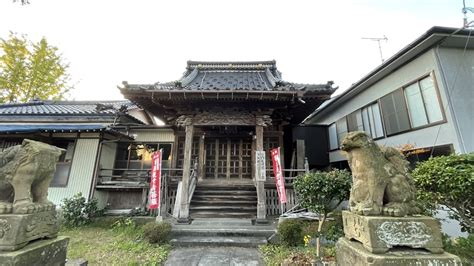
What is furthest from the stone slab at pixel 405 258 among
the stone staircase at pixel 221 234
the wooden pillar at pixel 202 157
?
the wooden pillar at pixel 202 157

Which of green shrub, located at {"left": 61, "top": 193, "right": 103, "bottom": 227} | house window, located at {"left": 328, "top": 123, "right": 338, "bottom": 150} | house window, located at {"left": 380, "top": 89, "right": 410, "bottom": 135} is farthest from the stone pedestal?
house window, located at {"left": 328, "top": 123, "right": 338, "bottom": 150}

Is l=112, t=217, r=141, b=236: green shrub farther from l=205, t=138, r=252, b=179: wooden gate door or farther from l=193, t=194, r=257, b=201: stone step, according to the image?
l=205, t=138, r=252, b=179: wooden gate door

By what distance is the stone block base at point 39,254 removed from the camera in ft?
7.31

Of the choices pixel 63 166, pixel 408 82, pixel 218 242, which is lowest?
pixel 218 242

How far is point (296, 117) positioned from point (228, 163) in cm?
403

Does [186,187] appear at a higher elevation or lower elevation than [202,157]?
lower

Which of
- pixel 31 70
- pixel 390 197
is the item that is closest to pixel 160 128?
pixel 390 197

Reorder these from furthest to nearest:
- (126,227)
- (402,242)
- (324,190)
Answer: (126,227)
(324,190)
(402,242)

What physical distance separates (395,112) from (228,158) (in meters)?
7.12

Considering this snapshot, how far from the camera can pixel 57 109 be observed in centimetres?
1165

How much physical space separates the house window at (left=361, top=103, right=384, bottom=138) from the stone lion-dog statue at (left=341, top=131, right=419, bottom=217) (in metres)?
6.84

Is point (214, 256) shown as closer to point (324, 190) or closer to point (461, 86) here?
point (324, 190)

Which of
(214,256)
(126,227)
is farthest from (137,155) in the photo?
(214,256)

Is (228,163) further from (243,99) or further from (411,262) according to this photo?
(411,262)
